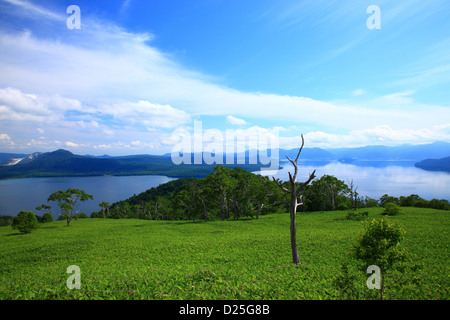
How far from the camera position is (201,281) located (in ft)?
27.3

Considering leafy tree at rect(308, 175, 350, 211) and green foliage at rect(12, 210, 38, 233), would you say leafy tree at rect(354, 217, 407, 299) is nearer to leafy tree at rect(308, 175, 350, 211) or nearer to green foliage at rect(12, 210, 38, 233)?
green foliage at rect(12, 210, 38, 233)

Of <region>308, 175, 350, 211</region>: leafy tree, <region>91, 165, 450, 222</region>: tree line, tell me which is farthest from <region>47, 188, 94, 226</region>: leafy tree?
<region>308, 175, 350, 211</region>: leafy tree

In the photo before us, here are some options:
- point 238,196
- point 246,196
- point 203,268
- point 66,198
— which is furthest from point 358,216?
point 66,198

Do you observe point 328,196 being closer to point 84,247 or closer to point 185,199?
point 185,199

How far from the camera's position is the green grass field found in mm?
7324

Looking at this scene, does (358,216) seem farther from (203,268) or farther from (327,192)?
(203,268)

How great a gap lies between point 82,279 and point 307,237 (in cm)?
1671

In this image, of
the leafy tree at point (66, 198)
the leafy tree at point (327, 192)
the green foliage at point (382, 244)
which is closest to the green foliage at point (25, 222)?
the leafy tree at point (66, 198)

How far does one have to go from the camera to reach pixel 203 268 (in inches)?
438

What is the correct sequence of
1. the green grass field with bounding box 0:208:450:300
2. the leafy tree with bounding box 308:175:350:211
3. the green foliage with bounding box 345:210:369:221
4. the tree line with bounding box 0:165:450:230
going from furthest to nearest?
1. the leafy tree with bounding box 308:175:350:211
2. the tree line with bounding box 0:165:450:230
3. the green foliage with bounding box 345:210:369:221
4. the green grass field with bounding box 0:208:450:300

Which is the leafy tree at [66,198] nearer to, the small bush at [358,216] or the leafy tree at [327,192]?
the small bush at [358,216]
